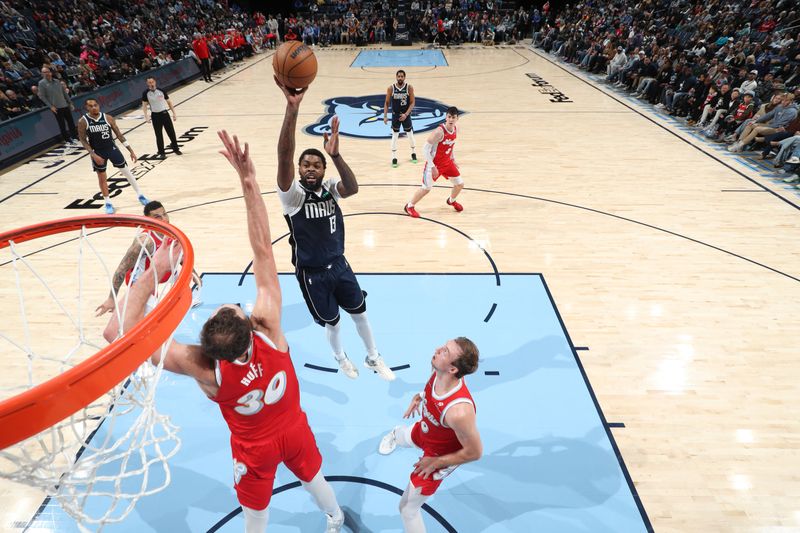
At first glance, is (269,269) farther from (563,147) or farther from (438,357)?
(563,147)

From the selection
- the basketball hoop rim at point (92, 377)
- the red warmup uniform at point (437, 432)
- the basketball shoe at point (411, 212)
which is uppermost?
the basketball hoop rim at point (92, 377)

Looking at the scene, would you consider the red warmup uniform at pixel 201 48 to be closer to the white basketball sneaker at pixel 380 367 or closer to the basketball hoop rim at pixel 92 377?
the white basketball sneaker at pixel 380 367

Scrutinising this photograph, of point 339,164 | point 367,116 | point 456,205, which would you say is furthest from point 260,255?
point 367,116

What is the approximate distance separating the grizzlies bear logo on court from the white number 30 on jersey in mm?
9746

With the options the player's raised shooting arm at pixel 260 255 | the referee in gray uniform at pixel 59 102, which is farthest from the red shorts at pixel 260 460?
the referee in gray uniform at pixel 59 102

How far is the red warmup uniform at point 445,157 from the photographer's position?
23.5 ft

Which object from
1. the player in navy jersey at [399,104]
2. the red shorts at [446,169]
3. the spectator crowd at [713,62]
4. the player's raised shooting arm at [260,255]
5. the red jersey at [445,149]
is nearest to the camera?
the player's raised shooting arm at [260,255]

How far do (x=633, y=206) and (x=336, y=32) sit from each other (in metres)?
23.8

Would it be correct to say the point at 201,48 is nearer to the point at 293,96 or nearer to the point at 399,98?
the point at 399,98

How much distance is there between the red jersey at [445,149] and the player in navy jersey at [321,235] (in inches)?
137

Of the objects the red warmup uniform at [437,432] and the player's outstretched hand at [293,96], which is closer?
the red warmup uniform at [437,432]

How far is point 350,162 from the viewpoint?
9.95m

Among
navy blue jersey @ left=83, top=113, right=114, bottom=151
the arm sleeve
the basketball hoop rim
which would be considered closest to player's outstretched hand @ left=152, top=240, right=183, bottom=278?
the basketball hoop rim

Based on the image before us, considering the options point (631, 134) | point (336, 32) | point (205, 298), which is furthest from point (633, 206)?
point (336, 32)
